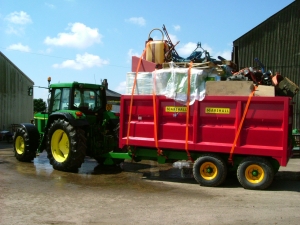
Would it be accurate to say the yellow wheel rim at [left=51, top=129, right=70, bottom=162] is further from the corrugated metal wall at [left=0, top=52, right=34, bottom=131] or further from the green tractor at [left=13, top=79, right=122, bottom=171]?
the corrugated metal wall at [left=0, top=52, right=34, bottom=131]

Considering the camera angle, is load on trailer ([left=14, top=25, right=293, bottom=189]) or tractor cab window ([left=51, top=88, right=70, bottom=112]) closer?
load on trailer ([left=14, top=25, right=293, bottom=189])

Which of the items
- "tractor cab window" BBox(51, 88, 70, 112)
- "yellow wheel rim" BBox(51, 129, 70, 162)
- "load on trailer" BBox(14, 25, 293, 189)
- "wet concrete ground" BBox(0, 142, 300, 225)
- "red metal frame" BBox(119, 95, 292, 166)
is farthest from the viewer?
"tractor cab window" BBox(51, 88, 70, 112)

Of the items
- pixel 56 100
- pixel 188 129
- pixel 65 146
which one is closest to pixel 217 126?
pixel 188 129

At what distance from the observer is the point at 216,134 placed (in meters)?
7.68

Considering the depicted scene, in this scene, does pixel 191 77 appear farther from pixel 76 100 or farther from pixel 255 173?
pixel 76 100

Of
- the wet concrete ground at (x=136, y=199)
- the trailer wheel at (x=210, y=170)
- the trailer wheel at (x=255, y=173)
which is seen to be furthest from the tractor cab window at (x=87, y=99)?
the trailer wheel at (x=255, y=173)

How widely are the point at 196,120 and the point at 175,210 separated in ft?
7.77

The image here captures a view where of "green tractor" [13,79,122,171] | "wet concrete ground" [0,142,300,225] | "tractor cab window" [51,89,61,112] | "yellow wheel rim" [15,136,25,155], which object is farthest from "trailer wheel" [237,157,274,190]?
"yellow wheel rim" [15,136,25,155]

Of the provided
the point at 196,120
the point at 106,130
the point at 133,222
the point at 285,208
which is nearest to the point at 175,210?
the point at 133,222

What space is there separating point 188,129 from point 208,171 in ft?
3.15

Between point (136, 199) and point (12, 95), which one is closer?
point (136, 199)

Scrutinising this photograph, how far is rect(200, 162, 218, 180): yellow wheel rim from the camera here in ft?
25.6

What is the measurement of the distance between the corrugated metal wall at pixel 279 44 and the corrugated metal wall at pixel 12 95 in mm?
16153

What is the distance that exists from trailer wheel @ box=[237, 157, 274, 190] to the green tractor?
3.65 m
